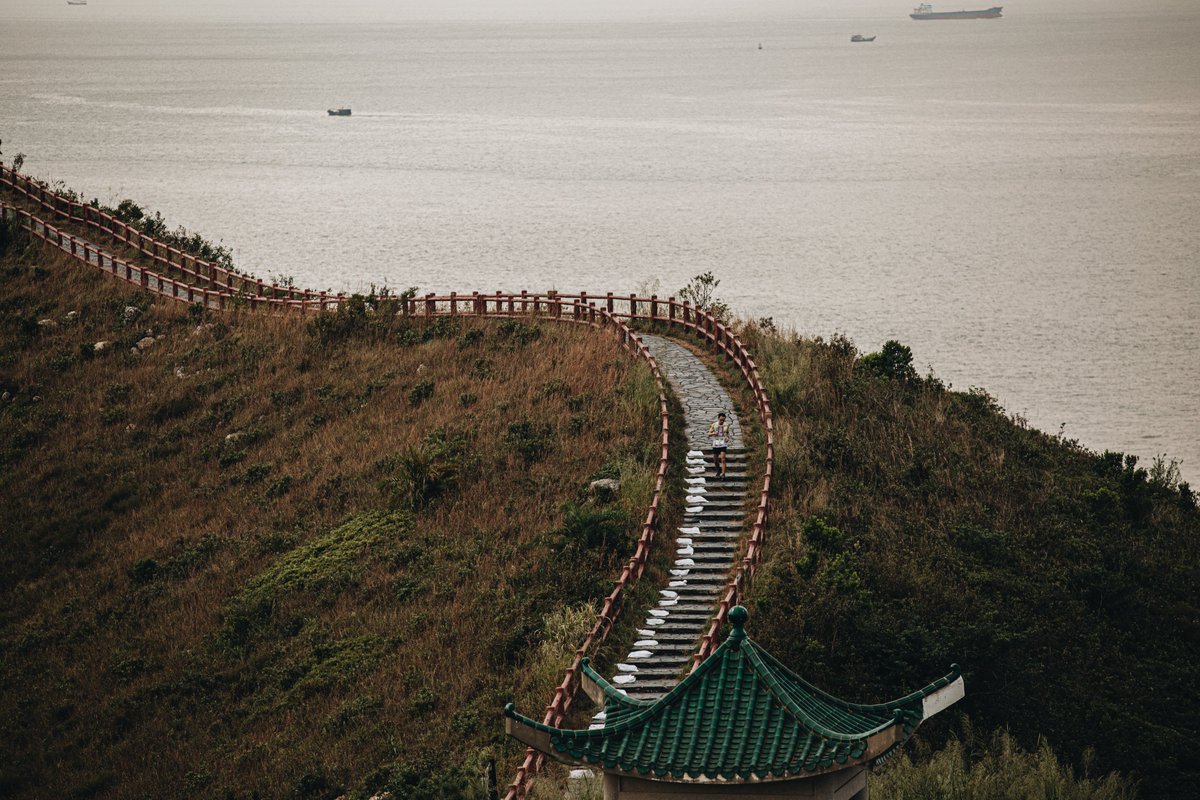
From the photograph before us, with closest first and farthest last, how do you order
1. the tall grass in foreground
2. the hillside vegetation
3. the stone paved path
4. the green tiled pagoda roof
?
the green tiled pagoda roof, the tall grass in foreground, the stone paved path, the hillside vegetation

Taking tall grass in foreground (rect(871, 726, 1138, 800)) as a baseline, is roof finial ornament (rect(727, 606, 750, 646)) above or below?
above

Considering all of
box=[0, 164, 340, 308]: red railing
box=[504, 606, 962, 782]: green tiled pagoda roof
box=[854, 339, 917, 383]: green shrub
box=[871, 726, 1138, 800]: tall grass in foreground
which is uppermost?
box=[0, 164, 340, 308]: red railing

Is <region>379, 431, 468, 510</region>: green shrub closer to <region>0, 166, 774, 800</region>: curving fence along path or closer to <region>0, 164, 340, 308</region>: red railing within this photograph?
<region>0, 166, 774, 800</region>: curving fence along path

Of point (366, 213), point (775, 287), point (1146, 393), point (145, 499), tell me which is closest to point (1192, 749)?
point (145, 499)

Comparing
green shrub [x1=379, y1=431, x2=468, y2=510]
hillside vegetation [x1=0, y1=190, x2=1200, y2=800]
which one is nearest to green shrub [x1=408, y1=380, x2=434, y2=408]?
hillside vegetation [x1=0, y1=190, x2=1200, y2=800]

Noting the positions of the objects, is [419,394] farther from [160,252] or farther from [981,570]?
[160,252]

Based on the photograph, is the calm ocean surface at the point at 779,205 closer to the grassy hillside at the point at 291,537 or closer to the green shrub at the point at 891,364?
the green shrub at the point at 891,364

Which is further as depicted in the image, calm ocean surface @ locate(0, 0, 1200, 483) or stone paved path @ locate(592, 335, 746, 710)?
calm ocean surface @ locate(0, 0, 1200, 483)

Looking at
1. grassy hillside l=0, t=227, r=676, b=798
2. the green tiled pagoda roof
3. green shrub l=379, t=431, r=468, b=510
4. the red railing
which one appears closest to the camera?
the green tiled pagoda roof
